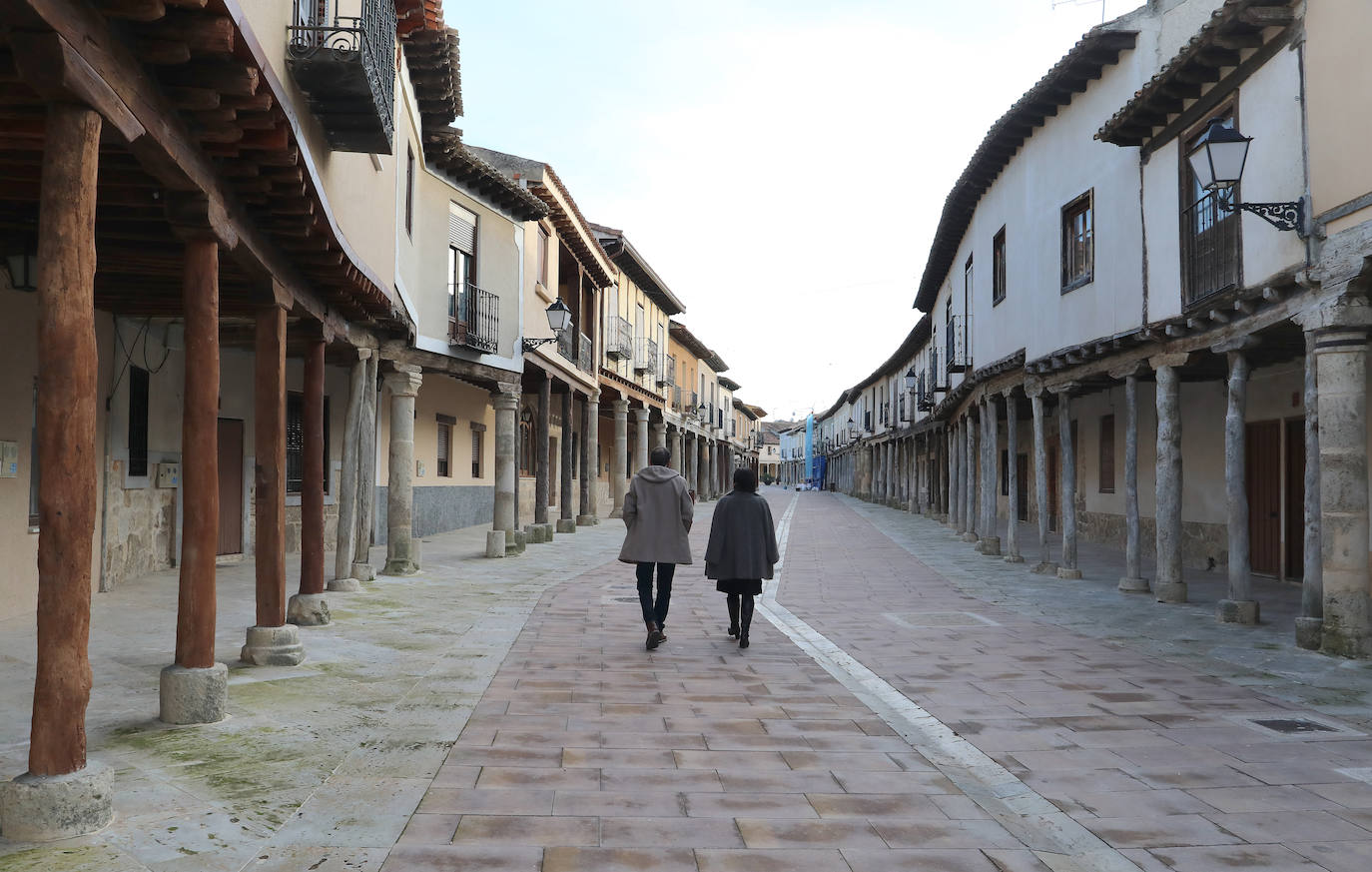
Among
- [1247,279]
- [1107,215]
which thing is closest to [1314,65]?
[1247,279]

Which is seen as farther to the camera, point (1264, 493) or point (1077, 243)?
point (1077, 243)

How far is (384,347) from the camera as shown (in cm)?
1284

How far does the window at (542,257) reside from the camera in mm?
18781

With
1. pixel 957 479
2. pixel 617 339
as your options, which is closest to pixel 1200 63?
pixel 957 479

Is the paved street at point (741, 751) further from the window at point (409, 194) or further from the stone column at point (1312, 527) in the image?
the window at point (409, 194)

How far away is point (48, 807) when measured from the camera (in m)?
3.59

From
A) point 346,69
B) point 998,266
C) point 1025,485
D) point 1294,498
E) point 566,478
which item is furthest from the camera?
point 1025,485

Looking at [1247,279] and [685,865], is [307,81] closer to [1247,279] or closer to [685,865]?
[685,865]

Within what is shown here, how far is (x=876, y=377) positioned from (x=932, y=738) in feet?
142

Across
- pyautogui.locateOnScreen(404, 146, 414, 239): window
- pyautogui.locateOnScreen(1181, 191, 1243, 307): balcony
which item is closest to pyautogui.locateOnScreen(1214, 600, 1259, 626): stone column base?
pyautogui.locateOnScreen(1181, 191, 1243, 307): balcony

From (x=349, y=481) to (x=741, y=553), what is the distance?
4982 millimetres

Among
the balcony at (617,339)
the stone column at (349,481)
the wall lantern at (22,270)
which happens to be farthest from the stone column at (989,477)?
the wall lantern at (22,270)

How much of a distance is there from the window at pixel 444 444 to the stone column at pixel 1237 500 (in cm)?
1444

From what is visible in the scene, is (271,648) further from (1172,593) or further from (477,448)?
(477,448)
